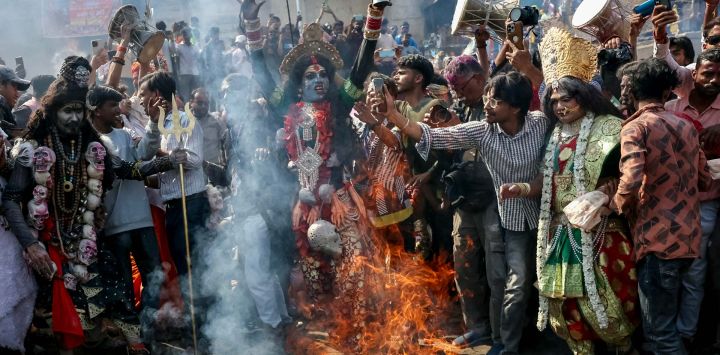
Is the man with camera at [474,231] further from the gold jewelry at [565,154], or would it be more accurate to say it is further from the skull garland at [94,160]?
the skull garland at [94,160]

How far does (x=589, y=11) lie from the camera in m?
6.14

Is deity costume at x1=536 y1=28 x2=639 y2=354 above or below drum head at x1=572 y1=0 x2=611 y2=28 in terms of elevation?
below

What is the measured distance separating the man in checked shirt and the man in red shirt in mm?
716

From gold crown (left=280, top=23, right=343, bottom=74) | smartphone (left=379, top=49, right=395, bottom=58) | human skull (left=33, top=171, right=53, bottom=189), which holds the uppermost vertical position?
gold crown (left=280, top=23, right=343, bottom=74)

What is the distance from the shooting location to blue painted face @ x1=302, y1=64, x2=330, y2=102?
19.8ft

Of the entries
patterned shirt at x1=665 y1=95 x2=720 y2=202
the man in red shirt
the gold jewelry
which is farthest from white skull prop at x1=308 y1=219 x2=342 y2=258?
patterned shirt at x1=665 y1=95 x2=720 y2=202

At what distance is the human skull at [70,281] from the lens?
16.8 feet

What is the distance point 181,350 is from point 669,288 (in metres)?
3.73

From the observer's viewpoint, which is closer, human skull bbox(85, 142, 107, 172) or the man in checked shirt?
the man in checked shirt

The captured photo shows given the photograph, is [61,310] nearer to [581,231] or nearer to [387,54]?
[581,231]

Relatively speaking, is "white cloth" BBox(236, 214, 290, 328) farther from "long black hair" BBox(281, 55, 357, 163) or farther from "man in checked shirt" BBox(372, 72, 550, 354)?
"man in checked shirt" BBox(372, 72, 550, 354)

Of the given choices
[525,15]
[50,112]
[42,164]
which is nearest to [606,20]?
[525,15]

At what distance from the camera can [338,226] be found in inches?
228

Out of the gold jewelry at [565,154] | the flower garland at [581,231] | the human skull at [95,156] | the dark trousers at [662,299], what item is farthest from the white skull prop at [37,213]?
the dark trousers at [662,299]
